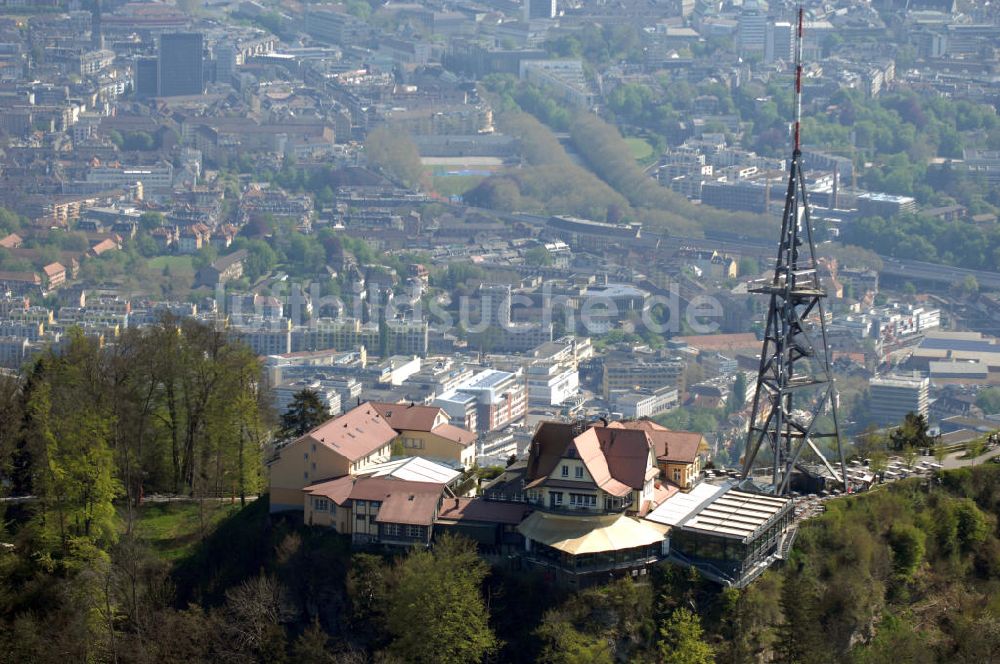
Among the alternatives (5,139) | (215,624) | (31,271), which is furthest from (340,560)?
(5,139)

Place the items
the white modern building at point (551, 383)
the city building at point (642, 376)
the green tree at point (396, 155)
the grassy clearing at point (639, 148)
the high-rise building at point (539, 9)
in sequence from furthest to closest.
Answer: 1. the high-rise building at point (539, 9)
2. the grassy clearing at point (639, 148)
3. the green tree at point (396, 155)
4. the city building at point (642, 376)
5. the white modern building at point (551, 383)

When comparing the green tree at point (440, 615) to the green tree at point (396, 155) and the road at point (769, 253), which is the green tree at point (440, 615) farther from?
the green tree at point (396, 155)

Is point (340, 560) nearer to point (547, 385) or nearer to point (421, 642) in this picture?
point (421, 642)

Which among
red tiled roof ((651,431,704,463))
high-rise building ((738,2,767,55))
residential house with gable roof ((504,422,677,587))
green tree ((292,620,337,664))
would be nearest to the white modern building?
red tiled roof ((651,431,704,463))

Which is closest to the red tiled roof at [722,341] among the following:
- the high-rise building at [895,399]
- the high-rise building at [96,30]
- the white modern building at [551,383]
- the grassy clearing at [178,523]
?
the white modern building at [551,383]

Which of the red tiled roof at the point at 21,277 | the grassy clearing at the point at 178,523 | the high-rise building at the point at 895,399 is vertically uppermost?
the grassy clearing at the point at 178,523

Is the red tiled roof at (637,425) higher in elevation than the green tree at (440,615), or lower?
higher

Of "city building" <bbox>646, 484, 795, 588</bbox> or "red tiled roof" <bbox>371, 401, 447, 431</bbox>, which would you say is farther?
"red tiled roof" <bbox>371, 401, 447, 431</bbox>

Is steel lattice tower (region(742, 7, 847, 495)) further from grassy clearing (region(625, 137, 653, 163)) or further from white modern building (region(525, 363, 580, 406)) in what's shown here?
grassy clearing (region(625, 137, 653, 163))
